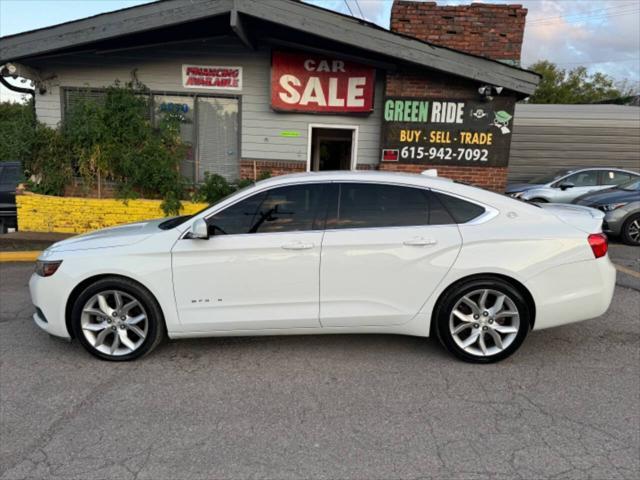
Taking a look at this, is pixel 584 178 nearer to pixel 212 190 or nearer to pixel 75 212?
pixel 212 190

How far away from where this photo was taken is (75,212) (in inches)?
331

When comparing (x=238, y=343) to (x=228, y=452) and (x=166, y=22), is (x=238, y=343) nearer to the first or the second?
A: (x=228, y=452)

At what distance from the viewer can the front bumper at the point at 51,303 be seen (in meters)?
3.57

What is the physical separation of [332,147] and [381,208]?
359 inches

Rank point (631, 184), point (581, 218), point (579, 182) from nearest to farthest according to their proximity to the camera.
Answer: point (581, 218)
point (631, 184)
point (579, 182)

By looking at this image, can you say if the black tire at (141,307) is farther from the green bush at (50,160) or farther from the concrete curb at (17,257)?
the green bush at (50,160)

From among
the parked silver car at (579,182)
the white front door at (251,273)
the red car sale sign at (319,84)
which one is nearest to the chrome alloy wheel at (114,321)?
the white front door at (251,273)

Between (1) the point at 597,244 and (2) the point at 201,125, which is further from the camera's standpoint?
(2) the point at 201,125

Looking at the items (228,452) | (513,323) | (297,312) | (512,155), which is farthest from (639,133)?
(228,452)

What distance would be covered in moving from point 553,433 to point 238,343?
99.5 inches

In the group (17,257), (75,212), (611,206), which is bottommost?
(17,257)

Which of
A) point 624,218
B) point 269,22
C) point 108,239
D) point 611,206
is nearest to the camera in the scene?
point 108,239

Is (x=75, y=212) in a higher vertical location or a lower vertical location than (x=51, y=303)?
higher

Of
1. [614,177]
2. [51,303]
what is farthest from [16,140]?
[614,177]
